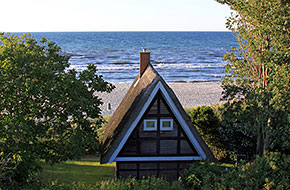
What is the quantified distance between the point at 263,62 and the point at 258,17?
214 centimetres

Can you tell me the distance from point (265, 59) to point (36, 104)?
34.2 feet

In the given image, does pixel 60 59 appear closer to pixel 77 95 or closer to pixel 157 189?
pixel 77 95

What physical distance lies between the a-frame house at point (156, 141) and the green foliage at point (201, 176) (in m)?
0.71

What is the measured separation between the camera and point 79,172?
1975cm

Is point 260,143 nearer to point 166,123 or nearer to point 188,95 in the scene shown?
point 166,123

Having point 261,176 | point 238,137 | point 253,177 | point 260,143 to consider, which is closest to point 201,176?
point 253,177

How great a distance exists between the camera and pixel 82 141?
13484 mm

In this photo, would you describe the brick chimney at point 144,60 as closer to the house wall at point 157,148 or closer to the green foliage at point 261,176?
the house wall at point 157,148

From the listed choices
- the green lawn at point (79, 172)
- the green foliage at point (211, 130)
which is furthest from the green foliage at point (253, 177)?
the green foliage at point (211, 130)

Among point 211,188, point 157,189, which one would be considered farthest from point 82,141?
point 211,188

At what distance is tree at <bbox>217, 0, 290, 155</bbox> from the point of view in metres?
15.4

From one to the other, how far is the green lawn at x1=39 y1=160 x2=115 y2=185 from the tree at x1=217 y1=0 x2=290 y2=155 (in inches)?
338

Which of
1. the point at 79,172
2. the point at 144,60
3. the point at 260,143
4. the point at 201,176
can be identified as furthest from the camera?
the point at 144,60

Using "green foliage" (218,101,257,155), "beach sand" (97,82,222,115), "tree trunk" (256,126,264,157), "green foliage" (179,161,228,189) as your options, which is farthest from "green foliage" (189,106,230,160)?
"beach sand" (97,82,222,115)
